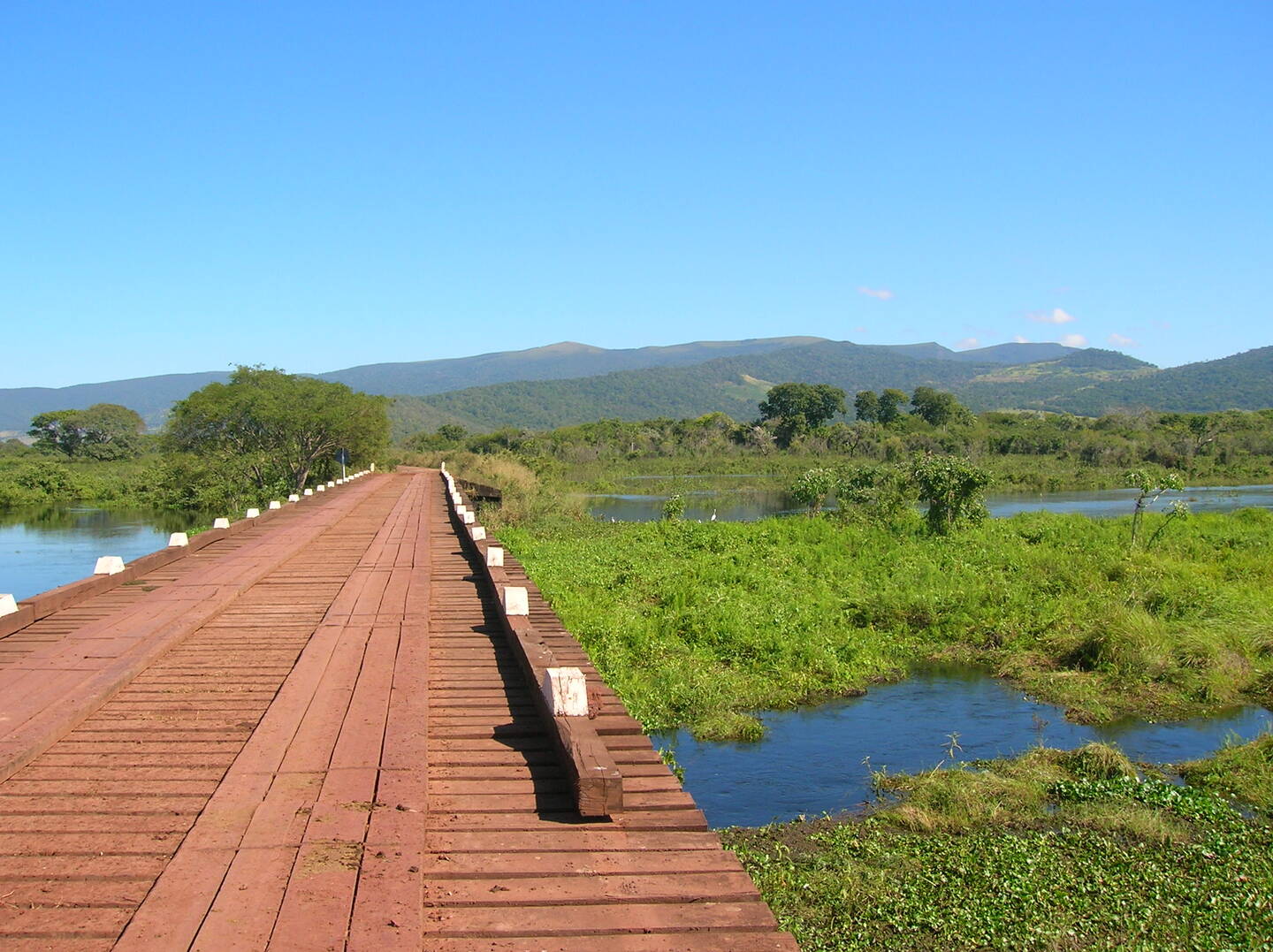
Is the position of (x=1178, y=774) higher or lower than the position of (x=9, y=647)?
lower

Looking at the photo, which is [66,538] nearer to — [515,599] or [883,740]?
[515,599]

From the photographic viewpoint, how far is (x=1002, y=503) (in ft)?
129

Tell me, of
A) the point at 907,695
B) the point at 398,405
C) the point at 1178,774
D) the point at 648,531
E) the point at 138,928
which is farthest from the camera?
the point at 398,405

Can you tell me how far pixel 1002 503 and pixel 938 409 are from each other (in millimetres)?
47387

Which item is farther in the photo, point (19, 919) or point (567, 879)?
point (567, 879)

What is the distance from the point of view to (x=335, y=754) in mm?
4738

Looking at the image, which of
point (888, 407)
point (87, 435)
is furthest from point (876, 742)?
point (888, 407)

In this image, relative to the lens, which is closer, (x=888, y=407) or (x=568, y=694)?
(x=568, y=694)

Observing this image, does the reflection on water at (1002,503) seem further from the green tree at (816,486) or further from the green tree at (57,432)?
the green tree at (57,432)

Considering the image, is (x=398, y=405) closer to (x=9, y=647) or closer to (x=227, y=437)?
(x=227, y=437)

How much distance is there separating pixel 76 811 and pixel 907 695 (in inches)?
341

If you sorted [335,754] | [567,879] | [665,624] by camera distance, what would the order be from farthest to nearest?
1. [665,624]
2. [335,754]
3. [567,879]

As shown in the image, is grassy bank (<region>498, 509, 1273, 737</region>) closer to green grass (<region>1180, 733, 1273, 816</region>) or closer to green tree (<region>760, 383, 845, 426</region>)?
green grass (<region>1180, 733, 1273, 816</region>)

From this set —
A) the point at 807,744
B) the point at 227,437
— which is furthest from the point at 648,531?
the point at 227,437
